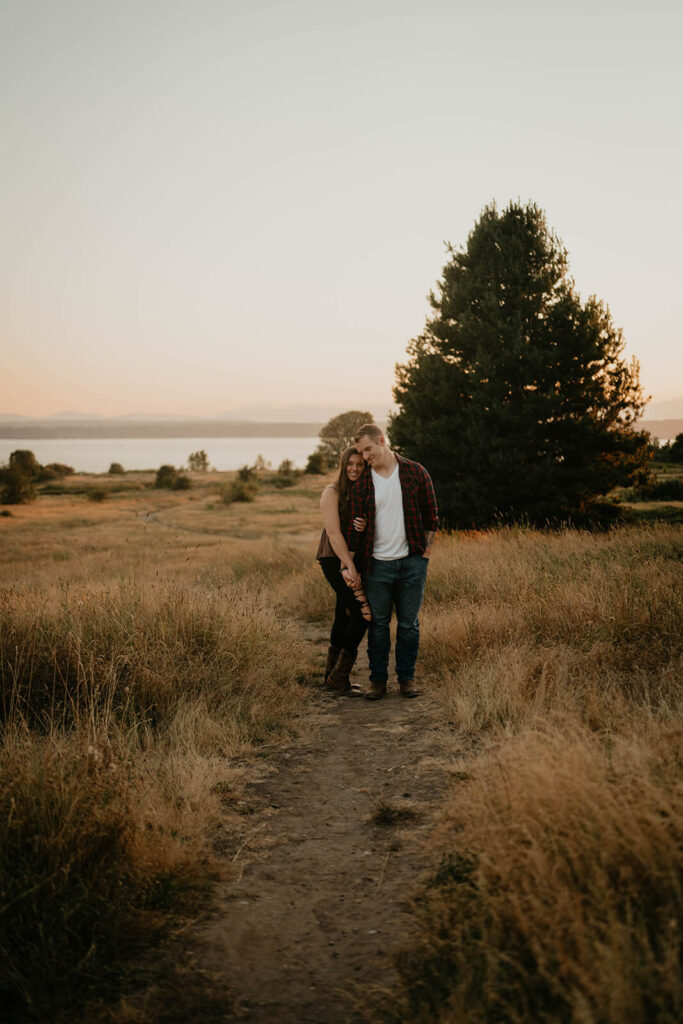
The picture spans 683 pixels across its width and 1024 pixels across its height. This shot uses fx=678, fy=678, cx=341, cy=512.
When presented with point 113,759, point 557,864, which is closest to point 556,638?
point 557,864

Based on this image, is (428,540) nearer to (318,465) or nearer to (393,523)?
(393,523)

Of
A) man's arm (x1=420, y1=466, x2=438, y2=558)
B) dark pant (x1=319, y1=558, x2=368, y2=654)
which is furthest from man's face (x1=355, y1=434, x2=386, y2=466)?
dark pant (x1=319, y1=558, x2=368, y2=654)

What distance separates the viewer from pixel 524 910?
2.36m

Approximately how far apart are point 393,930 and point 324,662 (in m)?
4.83

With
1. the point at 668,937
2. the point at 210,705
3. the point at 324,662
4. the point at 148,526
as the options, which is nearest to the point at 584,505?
the point at 324,662

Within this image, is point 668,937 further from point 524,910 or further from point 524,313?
point 524,313

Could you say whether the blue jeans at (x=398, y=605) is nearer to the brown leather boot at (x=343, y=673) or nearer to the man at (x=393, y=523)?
the man at (x=393, y=523)

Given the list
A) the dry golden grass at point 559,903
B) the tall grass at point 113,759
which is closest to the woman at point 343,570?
the tall grass at point 113,759

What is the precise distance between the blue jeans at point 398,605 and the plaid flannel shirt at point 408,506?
0.45ft

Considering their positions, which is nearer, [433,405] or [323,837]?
[323,837]

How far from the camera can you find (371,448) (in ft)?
18.4

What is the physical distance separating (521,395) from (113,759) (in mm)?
14055

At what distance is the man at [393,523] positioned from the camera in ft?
18.7

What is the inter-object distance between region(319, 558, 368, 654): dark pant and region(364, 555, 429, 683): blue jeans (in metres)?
0.19
